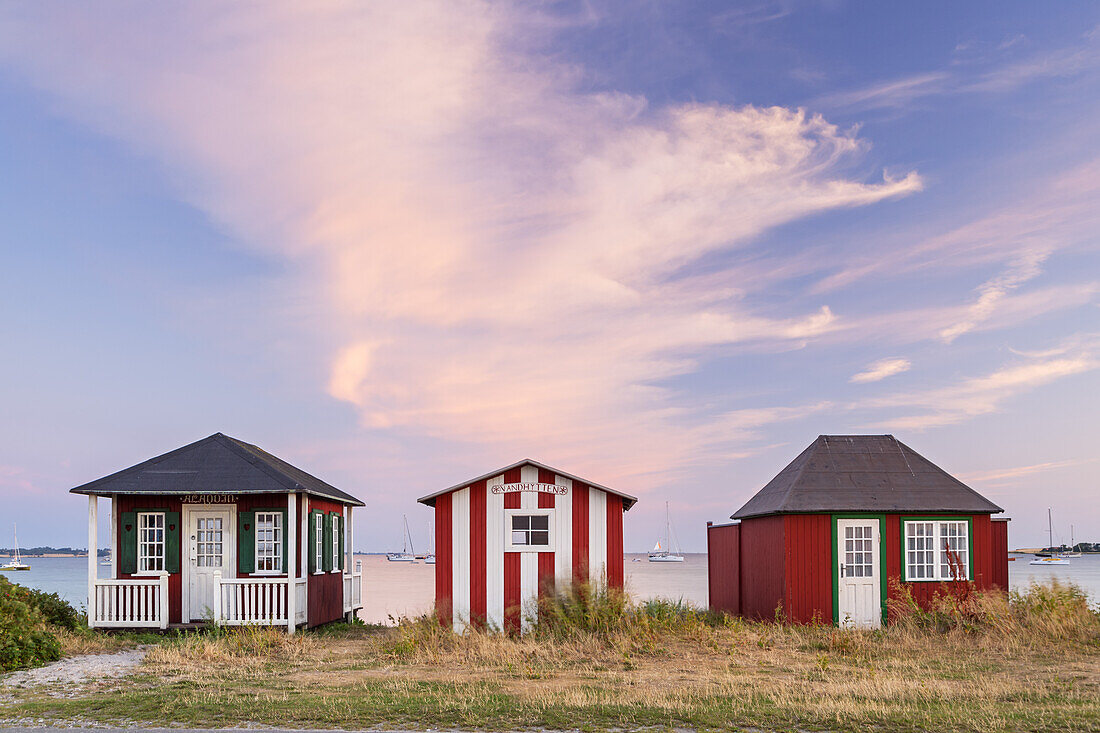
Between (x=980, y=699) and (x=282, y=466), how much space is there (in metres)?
15.5

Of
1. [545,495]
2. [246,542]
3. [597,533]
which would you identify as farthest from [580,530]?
[246,542]

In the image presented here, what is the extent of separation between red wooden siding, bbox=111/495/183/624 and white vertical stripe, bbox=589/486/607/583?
8070 mm

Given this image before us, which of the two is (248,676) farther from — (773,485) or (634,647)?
(773,485)

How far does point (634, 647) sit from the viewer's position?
685 inches

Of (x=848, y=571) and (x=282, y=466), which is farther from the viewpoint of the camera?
(x=282, y=466)

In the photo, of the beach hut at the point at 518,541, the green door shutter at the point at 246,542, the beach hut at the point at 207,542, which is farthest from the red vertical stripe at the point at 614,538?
the green door shutter at the point at 246,542

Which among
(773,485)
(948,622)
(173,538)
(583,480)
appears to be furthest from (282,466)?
(948,622)

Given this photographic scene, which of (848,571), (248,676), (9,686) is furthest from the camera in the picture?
(848,571)

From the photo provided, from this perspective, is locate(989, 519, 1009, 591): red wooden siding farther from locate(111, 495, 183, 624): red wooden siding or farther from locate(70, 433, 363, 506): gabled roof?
locate(111, 495, 183, 624): red wooden siding

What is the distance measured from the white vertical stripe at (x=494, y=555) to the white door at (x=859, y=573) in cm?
683

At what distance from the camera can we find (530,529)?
1970 cm

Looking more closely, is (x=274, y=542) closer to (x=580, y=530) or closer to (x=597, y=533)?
(x=580, y=530)

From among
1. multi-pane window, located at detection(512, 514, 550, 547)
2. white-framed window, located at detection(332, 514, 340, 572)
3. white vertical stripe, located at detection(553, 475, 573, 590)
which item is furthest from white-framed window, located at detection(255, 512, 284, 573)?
white vertical stripe, located at detection(553, 475, 573, 590)

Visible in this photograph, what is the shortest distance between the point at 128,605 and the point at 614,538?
9308mm
